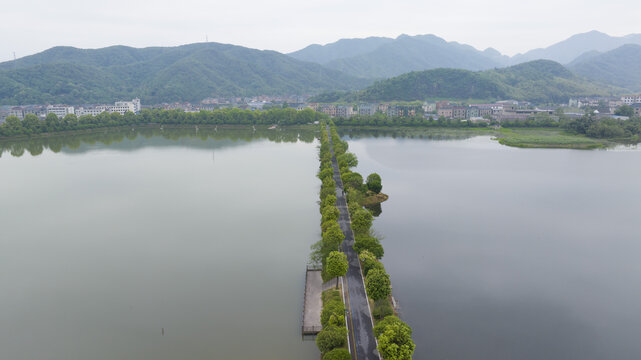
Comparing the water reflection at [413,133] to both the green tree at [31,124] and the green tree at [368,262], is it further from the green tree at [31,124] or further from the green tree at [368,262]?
the green tree at [31,124]

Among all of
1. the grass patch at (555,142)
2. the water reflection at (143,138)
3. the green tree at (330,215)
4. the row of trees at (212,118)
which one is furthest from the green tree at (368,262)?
the row of trees at (212,118)

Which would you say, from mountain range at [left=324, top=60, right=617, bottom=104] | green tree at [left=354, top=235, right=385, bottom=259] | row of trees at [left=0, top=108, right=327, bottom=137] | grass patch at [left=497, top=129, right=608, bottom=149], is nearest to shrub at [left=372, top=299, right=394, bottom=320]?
green tree at [left=354, top=235, right=385, bottom=259]

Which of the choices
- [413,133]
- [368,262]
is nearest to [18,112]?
[413,133]

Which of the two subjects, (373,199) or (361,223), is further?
(373,199)

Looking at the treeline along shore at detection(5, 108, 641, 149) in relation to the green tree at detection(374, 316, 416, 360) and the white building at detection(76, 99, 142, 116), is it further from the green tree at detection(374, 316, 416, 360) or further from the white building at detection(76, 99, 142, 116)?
the green tree at detection(374, 316, 416, 360)

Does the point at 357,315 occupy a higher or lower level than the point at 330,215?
lower

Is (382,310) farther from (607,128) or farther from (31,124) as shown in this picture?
(31,124)

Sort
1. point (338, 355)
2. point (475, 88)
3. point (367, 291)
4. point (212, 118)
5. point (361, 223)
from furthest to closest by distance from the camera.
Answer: point (475, 88), point (212, 118), point (361, 223), point (367, 291), point (338, 355)
